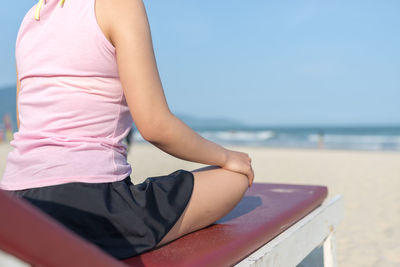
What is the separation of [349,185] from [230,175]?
540cm

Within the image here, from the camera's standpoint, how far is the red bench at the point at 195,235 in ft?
1.99

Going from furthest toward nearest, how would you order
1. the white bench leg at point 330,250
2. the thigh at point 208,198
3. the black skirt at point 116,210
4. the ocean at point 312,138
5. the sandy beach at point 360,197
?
the ocean at point 312,138, the sandy beach at point 360,197, the white bench leg at point 330,250, the thigh at point 208,198, the black skirt at point 116,210

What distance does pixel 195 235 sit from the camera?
1.34 meters

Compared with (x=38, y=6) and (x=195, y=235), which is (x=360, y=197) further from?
(x=38, y=6)

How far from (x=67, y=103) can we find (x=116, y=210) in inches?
11.7

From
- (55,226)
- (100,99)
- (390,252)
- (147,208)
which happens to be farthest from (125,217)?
(390,252)

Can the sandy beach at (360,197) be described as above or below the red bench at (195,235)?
below

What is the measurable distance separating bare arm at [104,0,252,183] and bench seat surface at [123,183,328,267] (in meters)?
0.30

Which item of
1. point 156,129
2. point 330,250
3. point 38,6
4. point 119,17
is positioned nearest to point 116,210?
point 156,129

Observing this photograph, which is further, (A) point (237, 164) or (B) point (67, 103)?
(A) point (237, 164)

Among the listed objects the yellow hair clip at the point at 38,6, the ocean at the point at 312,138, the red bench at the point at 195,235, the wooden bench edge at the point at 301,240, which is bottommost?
the ocean at the point at 312,138

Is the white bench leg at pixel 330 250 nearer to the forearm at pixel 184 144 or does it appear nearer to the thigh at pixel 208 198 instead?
the thigh at pixel 208 198

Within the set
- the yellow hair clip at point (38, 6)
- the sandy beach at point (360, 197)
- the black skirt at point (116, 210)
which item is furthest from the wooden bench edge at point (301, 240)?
the yellow hair clip at point (38, 6)

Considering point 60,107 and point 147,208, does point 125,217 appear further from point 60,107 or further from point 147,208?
point 60,107
